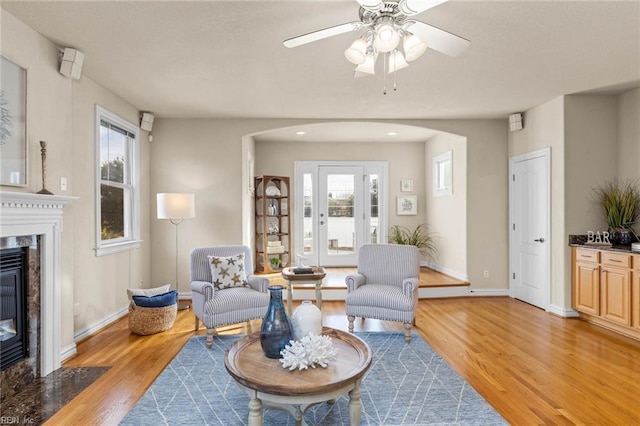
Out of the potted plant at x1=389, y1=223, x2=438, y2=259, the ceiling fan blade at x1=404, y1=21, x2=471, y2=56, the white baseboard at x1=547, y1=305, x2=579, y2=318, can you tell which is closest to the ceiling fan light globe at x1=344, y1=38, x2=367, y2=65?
the ceiling fan blade at x1=404, y1=21, x2=471, y2=56

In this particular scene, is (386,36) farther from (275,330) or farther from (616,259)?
(616,259)

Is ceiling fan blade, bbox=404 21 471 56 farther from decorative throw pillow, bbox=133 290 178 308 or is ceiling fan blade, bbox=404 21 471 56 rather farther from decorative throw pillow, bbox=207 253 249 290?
decorative throw pillow, bbox=133 290 178 308

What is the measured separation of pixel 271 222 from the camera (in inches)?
268

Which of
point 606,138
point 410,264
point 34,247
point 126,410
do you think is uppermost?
point 606,138

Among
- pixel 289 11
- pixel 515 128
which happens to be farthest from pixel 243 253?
pixel 515 128

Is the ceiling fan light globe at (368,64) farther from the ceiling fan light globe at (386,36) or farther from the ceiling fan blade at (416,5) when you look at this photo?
the ceiling fan blade at (416,5)

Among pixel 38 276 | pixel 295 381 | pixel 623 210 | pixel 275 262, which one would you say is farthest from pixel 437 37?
pixel 275 262

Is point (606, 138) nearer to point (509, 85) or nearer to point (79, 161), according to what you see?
point (509, 85)

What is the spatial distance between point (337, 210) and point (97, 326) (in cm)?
432

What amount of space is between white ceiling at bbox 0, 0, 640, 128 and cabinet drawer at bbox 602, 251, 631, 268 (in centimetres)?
178

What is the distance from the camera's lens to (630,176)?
4.19 metres

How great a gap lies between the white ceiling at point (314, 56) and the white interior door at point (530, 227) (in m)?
0.78

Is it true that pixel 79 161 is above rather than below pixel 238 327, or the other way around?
above

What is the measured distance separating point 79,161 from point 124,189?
109cm
